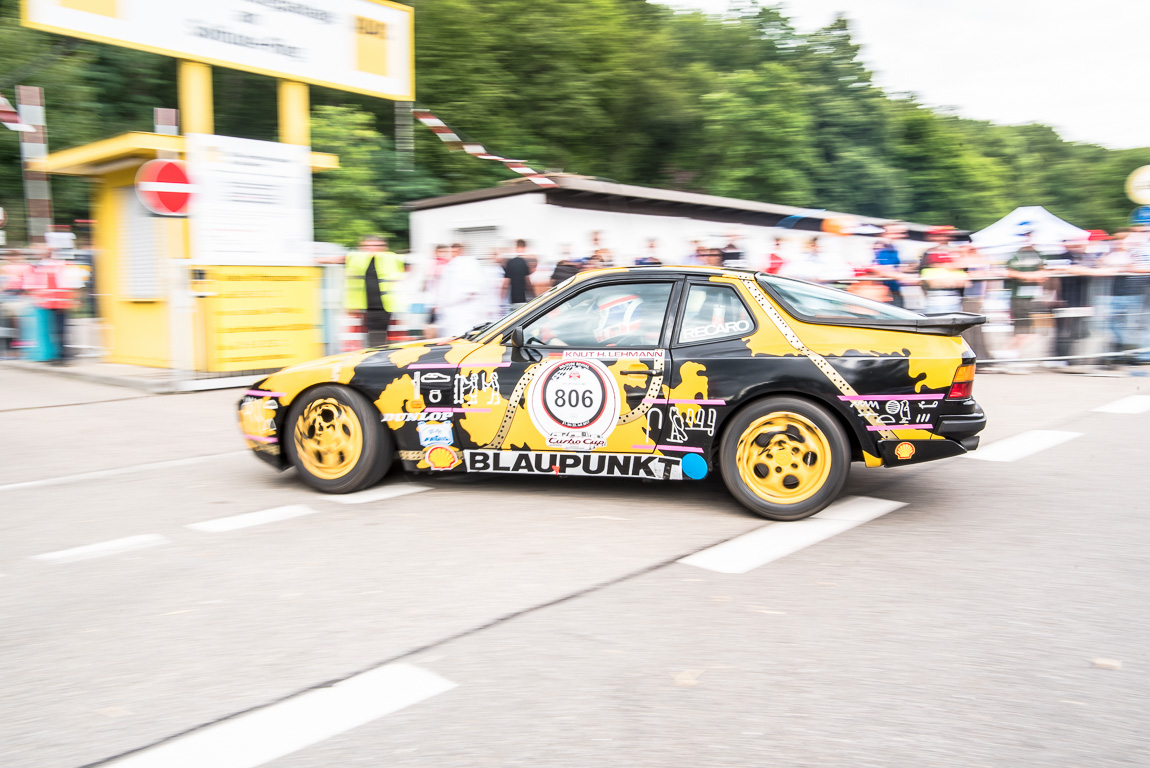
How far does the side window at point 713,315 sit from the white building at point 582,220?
9049 millimetres

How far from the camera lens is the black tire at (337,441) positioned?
580cm

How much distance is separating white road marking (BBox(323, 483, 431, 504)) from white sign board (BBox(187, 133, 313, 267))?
6.22 m

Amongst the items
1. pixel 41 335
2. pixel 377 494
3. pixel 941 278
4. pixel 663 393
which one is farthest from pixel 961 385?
pixel 41 335

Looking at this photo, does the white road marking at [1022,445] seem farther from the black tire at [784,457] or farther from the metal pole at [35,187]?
the metal pole at [35,187]

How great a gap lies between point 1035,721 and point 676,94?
34.7 metres

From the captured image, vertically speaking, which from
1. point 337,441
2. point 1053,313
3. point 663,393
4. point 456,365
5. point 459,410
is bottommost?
point 337,441

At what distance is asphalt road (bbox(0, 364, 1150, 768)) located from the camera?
2826mm

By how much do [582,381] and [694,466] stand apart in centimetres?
81

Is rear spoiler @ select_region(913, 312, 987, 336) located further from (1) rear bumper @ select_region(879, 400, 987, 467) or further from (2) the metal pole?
(2) the metal pole

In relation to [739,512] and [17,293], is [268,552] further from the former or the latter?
[17,293]

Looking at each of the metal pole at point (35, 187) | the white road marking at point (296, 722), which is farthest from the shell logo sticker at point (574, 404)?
the metal pole at point (35, 187)

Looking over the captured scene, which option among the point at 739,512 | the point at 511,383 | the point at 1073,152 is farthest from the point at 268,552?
the point at 1073,152

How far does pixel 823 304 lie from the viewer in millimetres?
5438

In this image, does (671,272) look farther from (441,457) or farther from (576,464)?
(441,457)
